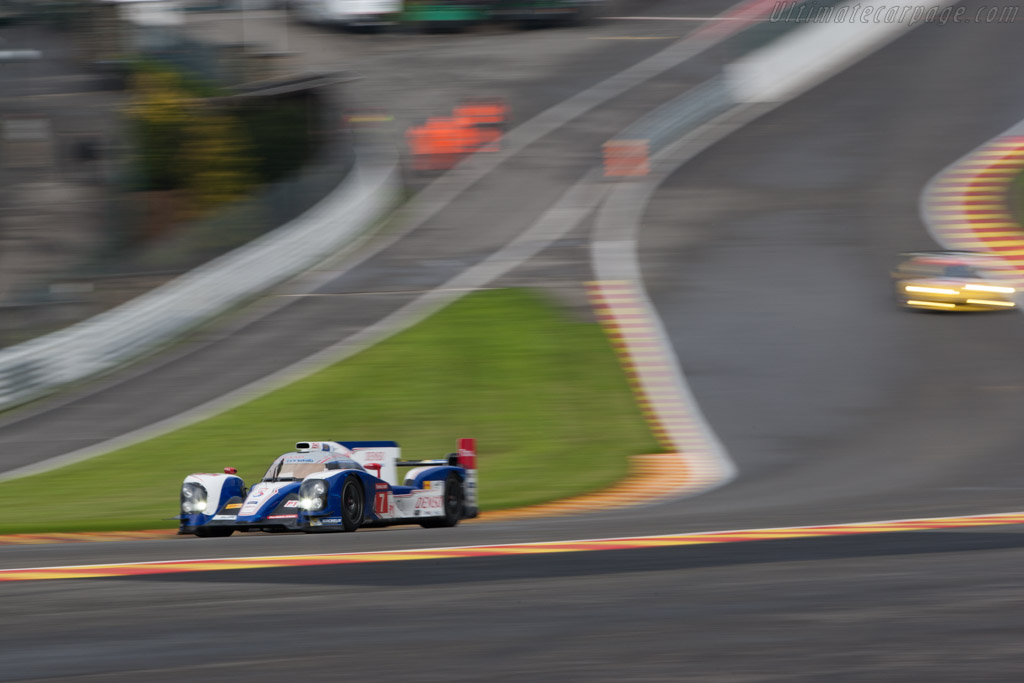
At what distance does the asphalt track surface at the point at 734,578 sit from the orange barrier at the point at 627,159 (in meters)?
10.9

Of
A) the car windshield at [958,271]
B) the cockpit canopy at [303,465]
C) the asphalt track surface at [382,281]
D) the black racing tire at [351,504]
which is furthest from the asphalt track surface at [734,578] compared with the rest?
the asphalt track surface at [382,281]

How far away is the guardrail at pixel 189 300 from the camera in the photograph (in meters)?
19.1

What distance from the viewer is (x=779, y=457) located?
14.2m

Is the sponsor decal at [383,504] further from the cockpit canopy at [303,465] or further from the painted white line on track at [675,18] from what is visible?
the painted white line on track at [675,18]

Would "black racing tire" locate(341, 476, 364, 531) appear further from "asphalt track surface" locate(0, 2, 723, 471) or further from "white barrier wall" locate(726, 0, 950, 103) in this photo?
"white barrier wall" locate(726, 0, 950, 103)

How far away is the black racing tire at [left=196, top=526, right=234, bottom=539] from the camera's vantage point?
33.2 ft

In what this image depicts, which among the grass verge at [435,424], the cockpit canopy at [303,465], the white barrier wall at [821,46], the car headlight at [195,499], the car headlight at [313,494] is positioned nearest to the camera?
the car headlight at [313,494]

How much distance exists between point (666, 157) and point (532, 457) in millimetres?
19453

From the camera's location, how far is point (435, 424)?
16.4 metres

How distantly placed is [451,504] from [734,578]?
4962 millimetres

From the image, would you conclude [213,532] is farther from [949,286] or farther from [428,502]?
[949,286]

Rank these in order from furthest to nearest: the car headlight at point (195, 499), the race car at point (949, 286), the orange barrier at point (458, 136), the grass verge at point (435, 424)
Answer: the orange barrier at point (458, 136) → the race car at point (949, 286) → the grass verge at point (435, 424) → the car headlight at point (195, 499)

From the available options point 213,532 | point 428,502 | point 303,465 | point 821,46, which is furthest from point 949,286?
point 821,46

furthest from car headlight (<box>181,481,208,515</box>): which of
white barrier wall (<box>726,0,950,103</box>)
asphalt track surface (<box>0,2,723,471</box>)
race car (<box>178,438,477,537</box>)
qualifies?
white barrier wall (<box>726,0,950,103</box>)
